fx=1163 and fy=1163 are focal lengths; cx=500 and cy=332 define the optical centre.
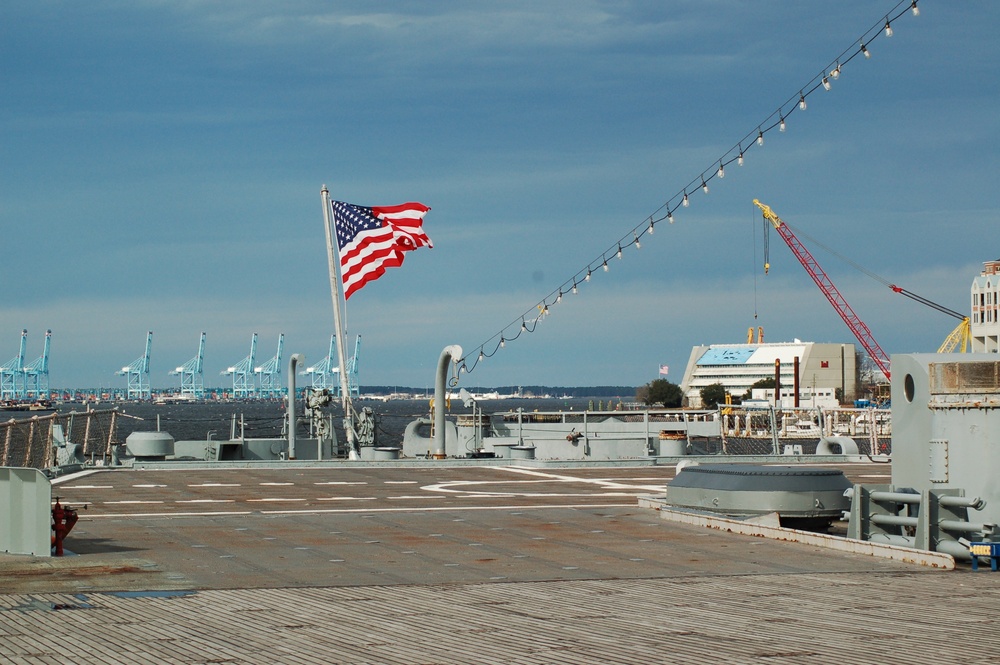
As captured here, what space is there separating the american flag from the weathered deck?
754 inches

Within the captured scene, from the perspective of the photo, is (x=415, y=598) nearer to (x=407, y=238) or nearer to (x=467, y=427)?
(x=407, y=238)

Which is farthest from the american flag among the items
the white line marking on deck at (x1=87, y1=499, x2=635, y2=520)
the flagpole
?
the white line marking on deck at (x1=87, y1=499, x2=635, y2=520)

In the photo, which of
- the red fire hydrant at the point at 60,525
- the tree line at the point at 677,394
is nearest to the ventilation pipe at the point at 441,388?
the red fire hydrant at the point at 60,525

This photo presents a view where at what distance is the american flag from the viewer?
3712 cm

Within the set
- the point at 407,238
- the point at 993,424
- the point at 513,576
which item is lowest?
the point at 513,576

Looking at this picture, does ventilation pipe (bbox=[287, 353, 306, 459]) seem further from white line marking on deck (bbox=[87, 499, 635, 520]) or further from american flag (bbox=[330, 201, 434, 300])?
white line marking on deck (bbox=[87, 499, 635, 520])

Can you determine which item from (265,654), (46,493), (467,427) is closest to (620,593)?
(265,654)

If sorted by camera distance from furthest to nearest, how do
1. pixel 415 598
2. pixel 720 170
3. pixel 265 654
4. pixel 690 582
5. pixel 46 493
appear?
pixel 720 170 < pixel 46 493 < pixel 690 582 < pixel 415 598 < pixel 265 654

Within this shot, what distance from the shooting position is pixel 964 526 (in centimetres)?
1270

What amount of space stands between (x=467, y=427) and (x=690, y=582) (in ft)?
141

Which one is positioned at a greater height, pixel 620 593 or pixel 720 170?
pixel 720 170

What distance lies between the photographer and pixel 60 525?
12703mm

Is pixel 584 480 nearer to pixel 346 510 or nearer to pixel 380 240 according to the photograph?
pixel 346 510

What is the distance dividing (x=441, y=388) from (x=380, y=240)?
8.11m
